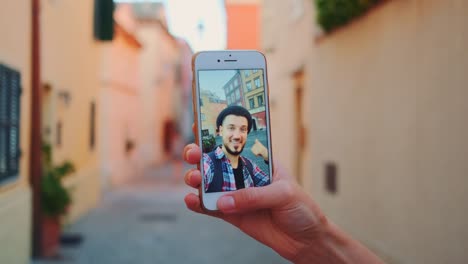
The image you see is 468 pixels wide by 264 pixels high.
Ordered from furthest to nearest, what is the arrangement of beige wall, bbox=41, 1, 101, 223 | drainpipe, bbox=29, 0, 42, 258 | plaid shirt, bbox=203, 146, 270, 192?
beige wall, bbox=41, 1, 101, 223
drainpipe, bbox=29, 0, 42, 258
plaid shirt, bbox=203, 146, 270, 192

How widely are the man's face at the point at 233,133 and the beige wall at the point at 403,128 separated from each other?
3.13 meters

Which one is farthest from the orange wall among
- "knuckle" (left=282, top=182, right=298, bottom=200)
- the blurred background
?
"knuckle" (left=282, top=182, right=298, bottom=200)

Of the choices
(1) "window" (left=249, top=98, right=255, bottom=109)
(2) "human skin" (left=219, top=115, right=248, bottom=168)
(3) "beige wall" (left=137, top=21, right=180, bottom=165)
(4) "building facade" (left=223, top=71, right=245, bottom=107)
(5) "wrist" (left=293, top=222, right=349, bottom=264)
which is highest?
(3) "beige wall" (left=137, top=21, right=180, bottom=165)

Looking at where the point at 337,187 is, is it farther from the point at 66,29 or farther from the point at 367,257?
the point at 367,257

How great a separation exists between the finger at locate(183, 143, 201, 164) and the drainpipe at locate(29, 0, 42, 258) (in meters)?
5.60

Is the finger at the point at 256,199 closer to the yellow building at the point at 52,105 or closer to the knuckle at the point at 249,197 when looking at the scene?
the knuckle at the point at 249,197

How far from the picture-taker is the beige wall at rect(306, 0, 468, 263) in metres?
4.73

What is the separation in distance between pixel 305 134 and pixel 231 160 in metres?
8.97

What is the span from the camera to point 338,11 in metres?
7.52

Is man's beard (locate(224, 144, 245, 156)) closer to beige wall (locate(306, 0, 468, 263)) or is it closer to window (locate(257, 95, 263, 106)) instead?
window (locate(257, 95, 263, 106))

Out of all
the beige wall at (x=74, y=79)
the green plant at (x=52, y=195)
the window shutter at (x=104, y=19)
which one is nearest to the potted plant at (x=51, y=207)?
the green plant at (x=52, y=195)

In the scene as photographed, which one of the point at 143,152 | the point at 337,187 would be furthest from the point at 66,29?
the point at 143,152

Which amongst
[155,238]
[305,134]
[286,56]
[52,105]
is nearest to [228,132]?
[155,238]

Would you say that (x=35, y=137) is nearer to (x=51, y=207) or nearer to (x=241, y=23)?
(x=51, y=207)
